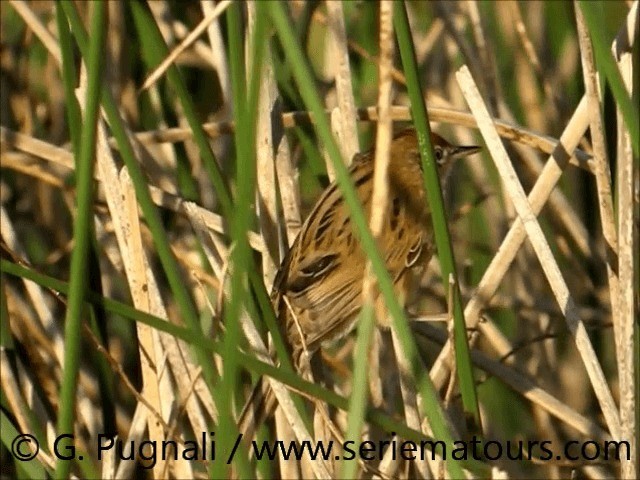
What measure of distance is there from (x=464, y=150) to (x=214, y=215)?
0.92 meters

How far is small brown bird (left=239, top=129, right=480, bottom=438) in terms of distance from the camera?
304cm

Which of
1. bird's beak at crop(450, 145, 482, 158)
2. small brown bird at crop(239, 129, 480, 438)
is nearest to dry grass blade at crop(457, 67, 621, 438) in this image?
small brown bird at crop(239, 129, 480, 438)

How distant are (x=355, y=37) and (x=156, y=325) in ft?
6.89

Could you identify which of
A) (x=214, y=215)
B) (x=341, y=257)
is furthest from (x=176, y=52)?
(x=341, y=257)

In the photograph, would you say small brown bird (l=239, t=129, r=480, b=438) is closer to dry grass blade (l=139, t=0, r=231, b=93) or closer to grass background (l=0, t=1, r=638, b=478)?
grass background (l=0, t=1, r=638, b=478)

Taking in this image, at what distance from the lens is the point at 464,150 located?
11.8 feet

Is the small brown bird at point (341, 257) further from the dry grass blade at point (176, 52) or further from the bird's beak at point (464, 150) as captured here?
the dry grass blade at point (176, 52)

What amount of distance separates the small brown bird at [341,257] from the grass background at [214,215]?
96mm

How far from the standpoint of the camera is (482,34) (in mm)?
3625

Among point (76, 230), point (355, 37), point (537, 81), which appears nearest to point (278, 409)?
point (76, 230)

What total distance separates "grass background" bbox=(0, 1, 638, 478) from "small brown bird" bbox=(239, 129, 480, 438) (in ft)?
0.32

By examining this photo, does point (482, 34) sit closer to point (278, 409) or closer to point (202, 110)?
point (202, 110)

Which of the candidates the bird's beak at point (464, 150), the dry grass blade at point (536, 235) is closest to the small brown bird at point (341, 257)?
the bird's beak at point (464, 150)

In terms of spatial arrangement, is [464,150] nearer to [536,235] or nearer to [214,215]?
[214,215]
